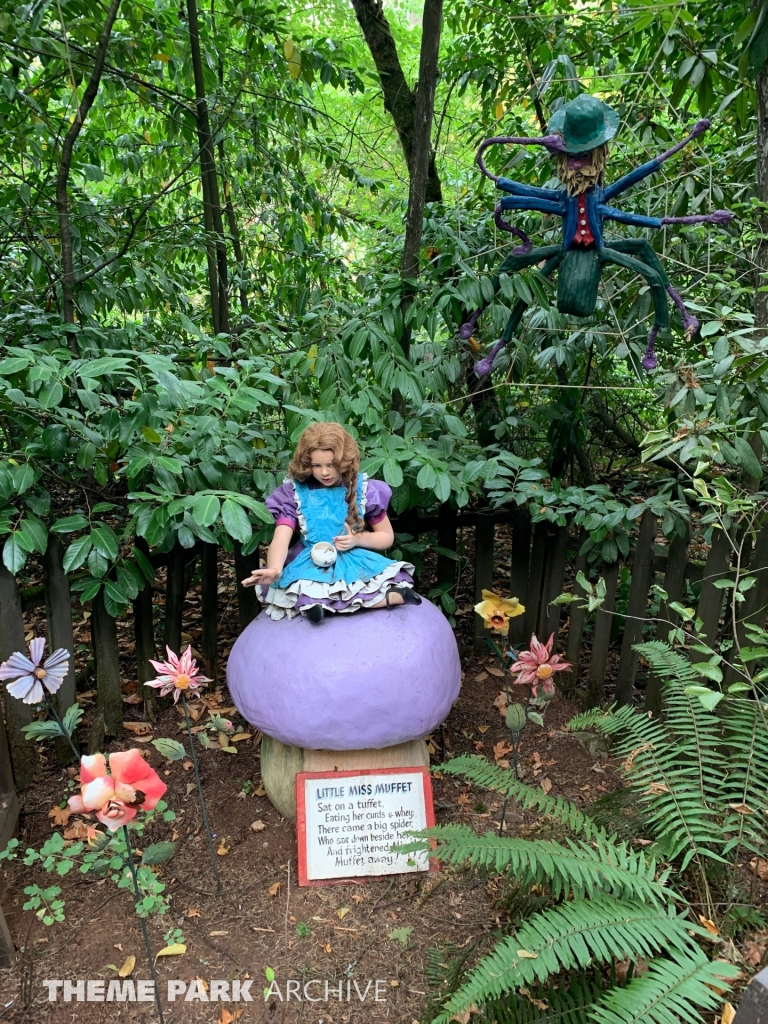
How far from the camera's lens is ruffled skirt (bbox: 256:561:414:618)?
2590mm

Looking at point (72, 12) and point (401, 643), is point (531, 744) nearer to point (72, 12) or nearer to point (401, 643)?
point (401, 643)

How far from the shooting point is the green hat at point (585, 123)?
2.03m

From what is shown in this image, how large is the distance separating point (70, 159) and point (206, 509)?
1.82 metres

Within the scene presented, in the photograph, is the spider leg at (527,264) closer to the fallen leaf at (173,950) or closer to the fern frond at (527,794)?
the fern frond at (527,794)

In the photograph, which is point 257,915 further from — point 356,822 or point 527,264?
point 527,264

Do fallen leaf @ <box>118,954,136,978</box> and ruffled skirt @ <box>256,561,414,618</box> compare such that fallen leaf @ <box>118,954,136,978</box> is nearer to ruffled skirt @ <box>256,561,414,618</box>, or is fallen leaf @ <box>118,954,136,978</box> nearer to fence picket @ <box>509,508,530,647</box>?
ruffled skirt @ <box>256,561,414,618</box>

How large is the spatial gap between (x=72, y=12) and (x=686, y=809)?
160 inches

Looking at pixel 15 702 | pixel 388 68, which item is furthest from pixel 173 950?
pixel 388 68

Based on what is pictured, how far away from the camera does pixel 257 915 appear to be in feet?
8.09

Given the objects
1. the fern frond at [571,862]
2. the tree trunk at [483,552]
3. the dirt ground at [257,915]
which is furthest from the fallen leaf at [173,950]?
the tree trunk at [483,552]

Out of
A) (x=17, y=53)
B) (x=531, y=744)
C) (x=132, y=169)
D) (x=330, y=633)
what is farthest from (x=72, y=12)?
(x=531, y=744)

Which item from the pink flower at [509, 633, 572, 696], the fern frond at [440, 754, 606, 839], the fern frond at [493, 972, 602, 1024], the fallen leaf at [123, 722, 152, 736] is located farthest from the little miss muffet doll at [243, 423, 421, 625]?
the fern frond at [493, 972, 602, 1024]

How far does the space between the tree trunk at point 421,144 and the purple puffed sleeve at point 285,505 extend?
913mm

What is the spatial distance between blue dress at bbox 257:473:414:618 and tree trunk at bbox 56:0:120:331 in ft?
4.42
